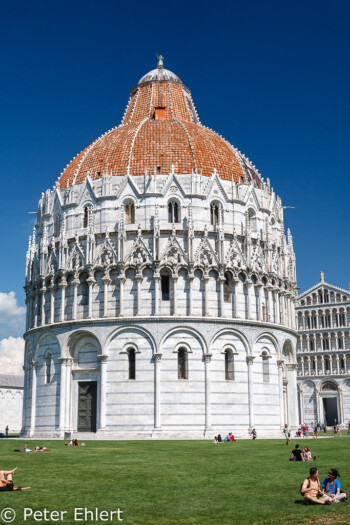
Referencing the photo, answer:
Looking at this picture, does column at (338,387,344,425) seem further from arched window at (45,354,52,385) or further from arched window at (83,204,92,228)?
arched window at (83,204,92,228)

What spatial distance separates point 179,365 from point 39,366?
41.9ft

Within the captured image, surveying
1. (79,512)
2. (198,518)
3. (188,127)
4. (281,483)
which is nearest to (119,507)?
(79,512)

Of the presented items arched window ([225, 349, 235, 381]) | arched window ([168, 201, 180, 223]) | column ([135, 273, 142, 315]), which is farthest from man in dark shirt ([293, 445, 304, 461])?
arched window ([168, 201, 180, 223])

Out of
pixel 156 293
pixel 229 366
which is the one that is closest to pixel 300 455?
pixel 229 366

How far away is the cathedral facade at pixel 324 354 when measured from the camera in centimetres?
10125

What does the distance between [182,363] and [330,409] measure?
197 feet

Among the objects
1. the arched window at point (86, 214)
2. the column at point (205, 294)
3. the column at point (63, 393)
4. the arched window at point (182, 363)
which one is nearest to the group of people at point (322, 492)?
the arched window at point (182, 363)

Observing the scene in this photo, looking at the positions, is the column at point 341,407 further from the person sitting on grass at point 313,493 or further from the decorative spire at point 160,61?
the person sitting on grass at point 313,493

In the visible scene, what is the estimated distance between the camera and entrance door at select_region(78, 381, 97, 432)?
50.7 metres

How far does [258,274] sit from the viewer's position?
54219 millimetres

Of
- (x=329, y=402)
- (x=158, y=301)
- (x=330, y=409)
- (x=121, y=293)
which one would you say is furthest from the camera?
(x=329, y=402)

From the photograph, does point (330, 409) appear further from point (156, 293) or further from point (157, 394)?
point (156, 293)

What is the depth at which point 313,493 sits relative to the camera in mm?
16391

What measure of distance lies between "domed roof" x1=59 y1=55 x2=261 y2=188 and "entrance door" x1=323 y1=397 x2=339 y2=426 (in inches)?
2120
